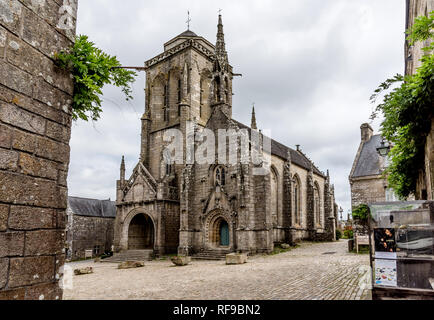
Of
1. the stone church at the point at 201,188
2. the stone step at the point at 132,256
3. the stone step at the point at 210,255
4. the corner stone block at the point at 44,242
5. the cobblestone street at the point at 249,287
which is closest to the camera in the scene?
the corner stone block at the point at 44,242

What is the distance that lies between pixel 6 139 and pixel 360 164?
32.6 metres

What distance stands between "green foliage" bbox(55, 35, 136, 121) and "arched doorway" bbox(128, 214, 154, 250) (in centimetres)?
2569

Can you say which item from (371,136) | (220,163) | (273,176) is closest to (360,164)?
(371,136)

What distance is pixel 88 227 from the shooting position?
3612cm

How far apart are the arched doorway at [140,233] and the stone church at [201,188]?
0.30 ft

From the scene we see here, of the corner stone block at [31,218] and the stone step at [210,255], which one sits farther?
the stone step at [210,255]

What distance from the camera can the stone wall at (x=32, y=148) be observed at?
3.14 metres

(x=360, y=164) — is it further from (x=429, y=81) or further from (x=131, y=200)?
(x=429, y=81)

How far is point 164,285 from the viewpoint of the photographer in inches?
443

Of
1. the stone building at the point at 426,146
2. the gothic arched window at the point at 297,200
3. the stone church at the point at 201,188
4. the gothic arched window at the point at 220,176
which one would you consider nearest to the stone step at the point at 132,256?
the stone church at the point at 201,188

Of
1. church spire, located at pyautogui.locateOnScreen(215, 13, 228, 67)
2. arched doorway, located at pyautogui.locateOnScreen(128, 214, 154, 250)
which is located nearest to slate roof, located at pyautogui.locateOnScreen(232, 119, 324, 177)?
church spire, located at pyautogui.locateOnScreen(215, 13, 228, 67)

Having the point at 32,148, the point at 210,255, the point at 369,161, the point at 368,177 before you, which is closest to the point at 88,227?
the point at 210,255

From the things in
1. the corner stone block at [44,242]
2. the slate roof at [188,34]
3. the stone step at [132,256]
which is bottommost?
the stone step at [132,256]

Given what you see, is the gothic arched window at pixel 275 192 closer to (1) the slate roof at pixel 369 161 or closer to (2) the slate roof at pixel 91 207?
(1) the slate roof at pixel 369 161
